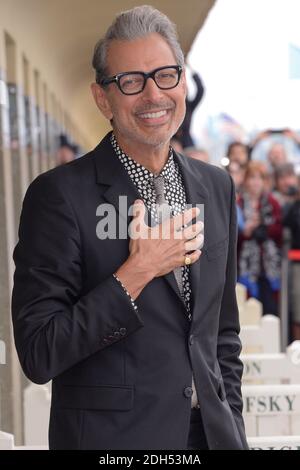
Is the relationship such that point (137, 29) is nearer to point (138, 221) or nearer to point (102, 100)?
point (102, 100)

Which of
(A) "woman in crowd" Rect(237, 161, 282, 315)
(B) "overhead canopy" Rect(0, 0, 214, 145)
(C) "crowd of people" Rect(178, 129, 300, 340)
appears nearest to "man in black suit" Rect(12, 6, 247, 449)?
(B) "overhead canopy" Rect(0, 0, 214, 145)

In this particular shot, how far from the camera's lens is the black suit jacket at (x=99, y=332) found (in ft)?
6.71

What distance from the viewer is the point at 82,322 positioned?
6.68 ft

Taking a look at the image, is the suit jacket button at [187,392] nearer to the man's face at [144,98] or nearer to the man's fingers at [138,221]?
the man's fingers at [138,221]

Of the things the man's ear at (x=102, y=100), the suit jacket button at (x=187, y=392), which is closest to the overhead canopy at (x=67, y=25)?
the man's ear at (x=102, y=100)

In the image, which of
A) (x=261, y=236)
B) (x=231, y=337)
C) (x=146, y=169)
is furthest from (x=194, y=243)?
(x=261, y=236)

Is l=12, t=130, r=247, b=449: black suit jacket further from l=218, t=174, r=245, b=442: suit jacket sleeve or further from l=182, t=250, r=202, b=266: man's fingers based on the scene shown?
l=218, t=174, r=245, b=442: suit jacket sleeve

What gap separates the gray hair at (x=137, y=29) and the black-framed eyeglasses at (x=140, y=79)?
0.18 feet

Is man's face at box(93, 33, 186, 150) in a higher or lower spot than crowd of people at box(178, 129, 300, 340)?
higher

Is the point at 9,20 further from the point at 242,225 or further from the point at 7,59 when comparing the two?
the point at 242,225

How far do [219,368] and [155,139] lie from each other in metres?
0.55

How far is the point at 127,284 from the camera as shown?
2.07 meters

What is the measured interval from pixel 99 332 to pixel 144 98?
1.67ft

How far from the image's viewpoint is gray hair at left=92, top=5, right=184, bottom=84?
2.20 meters
